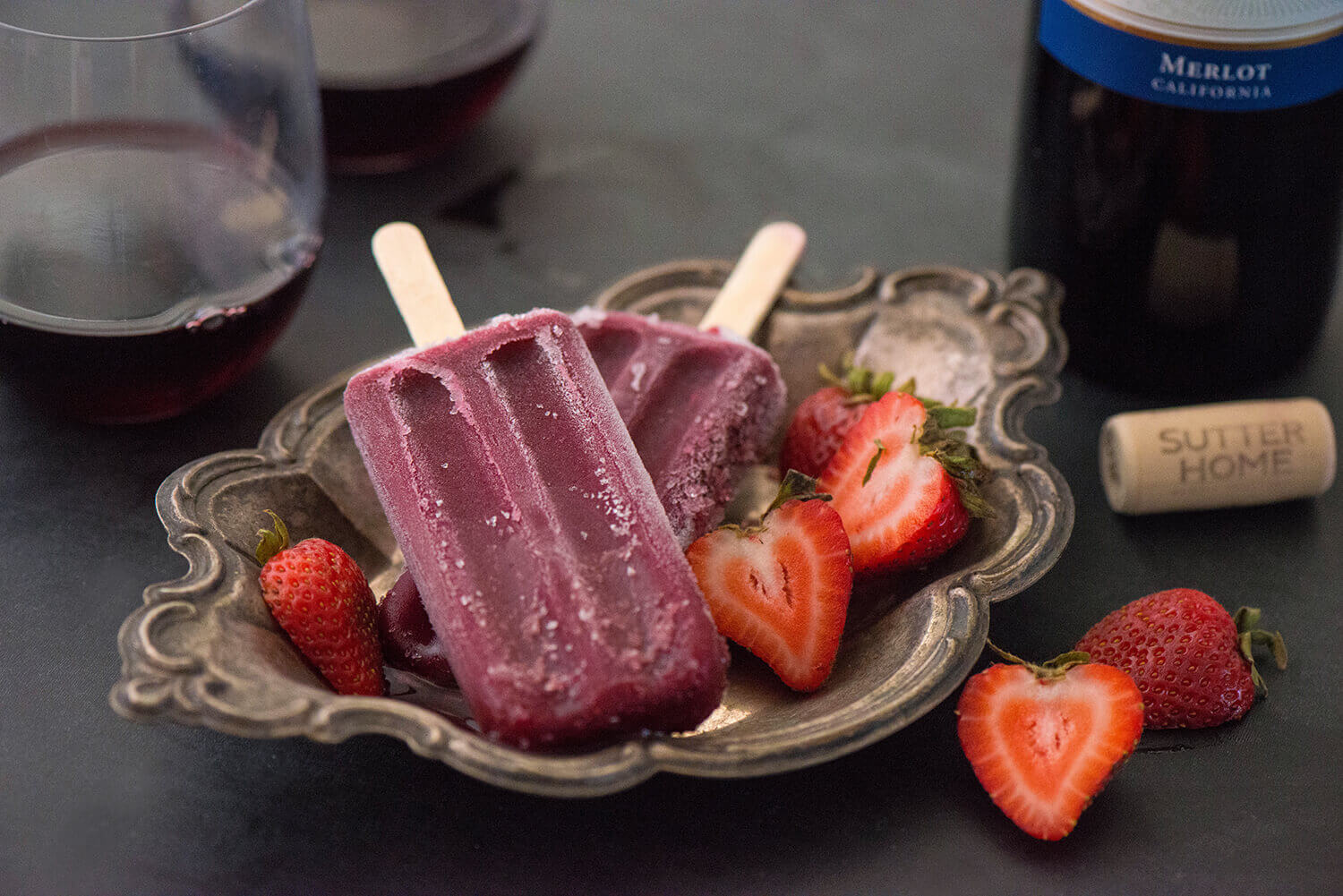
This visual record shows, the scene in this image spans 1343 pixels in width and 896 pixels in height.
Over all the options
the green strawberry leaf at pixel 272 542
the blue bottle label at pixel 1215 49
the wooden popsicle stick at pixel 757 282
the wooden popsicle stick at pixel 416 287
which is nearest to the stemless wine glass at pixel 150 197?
the wooden popsicle stick at pixel 416 287

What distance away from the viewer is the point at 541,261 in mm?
1496

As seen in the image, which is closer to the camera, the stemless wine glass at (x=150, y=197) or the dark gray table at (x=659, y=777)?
the dark gray table at (x=659, y=777)

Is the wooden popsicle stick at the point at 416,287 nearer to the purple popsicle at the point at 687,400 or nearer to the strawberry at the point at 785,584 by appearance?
the purple popsicle at the point at 687,400

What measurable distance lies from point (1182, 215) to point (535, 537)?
0.66 metres

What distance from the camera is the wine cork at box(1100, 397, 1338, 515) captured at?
3.83ft

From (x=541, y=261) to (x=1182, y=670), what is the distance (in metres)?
0.80

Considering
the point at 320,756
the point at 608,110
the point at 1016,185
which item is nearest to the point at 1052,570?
the point at 1016,185

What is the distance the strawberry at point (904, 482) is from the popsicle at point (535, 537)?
0.18 meters

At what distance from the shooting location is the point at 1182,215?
3.95ft

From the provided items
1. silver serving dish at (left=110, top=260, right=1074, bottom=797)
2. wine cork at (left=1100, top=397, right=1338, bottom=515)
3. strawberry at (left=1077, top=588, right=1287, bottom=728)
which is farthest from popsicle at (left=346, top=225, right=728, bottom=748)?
wine cork at (left=1100, top=397, right=1338, bottom=515)

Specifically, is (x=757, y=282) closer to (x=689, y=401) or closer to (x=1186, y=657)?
(x=689, y=401)

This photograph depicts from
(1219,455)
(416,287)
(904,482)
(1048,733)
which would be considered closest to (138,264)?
(416,287)

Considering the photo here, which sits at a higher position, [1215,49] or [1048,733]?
[1215,49]

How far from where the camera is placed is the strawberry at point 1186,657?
988mm
